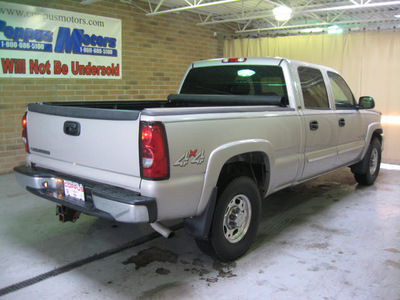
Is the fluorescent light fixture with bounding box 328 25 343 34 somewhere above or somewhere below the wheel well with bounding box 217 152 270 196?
above

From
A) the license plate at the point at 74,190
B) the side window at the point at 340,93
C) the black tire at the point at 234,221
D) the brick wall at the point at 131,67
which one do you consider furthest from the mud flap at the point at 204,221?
the brick wall at the point at 131,67

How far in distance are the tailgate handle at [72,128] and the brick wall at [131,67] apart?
424 cm

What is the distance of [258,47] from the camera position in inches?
427

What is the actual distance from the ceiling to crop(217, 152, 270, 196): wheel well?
4.91 metres

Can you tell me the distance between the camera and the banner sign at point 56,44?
6.43 meters

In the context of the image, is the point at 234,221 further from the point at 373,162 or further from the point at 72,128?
the point at 373,162

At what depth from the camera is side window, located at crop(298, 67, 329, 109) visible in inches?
170

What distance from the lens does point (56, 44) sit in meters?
7.04

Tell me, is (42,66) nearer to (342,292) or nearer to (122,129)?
(122,129)

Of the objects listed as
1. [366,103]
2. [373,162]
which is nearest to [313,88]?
[366,103]

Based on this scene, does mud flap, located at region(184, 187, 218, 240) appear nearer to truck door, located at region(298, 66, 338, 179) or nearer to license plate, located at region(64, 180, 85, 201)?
license plate, located at region(64, 180, 85, 201)

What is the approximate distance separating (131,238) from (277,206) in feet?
7.16

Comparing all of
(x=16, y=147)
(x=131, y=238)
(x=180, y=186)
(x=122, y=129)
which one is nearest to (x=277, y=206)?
(x=131, y=238)

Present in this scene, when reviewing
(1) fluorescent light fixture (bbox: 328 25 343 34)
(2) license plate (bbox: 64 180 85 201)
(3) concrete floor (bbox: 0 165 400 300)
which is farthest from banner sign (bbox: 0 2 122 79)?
(1) fluorescent light fixture (bbox: 328 25 343 34)
